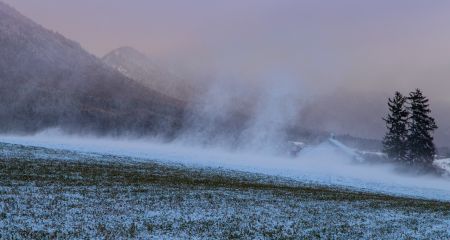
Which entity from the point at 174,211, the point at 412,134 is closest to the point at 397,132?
the point at 412,134

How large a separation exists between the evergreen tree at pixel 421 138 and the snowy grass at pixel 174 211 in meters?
63.2

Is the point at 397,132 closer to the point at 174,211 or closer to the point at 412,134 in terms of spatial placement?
the point at 412,134

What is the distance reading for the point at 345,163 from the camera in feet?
385

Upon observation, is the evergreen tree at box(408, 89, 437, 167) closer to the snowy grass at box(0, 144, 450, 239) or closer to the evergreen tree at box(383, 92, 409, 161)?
the evergreen tree at box(383, 92, 409, 161)

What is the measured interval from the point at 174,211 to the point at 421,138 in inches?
3393

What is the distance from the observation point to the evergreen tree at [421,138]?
321ft

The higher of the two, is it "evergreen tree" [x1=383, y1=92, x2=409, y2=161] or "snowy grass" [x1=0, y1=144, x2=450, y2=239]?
"evergreen tree" [x1=383, y1=92, x2=409, y2=161]

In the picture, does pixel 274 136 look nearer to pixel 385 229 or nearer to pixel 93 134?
pixel 93 134

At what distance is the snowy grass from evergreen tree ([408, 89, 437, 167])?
63.2 m

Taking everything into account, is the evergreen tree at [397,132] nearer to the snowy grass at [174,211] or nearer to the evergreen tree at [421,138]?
the evergreen tree at [421,138]

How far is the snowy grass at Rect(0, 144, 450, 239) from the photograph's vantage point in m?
20.4

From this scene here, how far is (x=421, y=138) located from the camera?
9812 cm

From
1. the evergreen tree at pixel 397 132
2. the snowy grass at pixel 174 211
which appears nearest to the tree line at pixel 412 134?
the evergreen tree at pixel 397 132

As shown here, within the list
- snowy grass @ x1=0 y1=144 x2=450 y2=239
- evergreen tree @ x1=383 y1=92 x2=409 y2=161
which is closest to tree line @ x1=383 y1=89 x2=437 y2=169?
evergreen tree @ x1=383 y1=92 x2=409 y2=161
